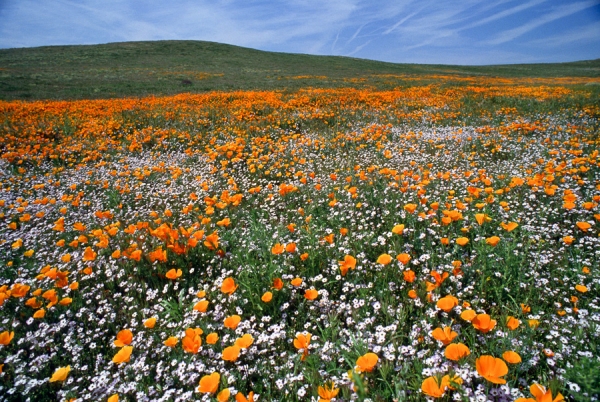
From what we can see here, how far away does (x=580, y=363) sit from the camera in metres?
1.58

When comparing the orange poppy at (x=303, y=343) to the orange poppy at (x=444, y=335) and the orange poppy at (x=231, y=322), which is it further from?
the orange poppy at (x=444, y=335)

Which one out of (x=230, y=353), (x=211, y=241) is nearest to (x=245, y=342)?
(x=230, y=353)

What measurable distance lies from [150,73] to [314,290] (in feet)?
121

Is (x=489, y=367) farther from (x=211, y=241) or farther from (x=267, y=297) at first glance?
(x=211, y=241)

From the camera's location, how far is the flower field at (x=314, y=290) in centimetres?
170

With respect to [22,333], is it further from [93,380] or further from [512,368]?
[512,368]

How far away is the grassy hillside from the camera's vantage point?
21.6m

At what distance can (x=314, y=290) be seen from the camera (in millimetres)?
2160

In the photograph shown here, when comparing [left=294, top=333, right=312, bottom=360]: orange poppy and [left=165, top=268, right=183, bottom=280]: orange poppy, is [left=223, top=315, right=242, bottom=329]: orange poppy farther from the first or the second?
[left=165, top=268, right=183, bottom=280]: orange poppy

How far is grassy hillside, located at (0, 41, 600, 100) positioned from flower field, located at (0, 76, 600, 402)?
18.0m

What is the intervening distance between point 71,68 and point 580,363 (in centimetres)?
4377

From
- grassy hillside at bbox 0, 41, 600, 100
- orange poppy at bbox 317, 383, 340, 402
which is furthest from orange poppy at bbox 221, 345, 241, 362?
grassy hillside at bbox 0, 41, 600, 100

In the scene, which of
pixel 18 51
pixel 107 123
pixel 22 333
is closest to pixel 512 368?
pixel 22 333

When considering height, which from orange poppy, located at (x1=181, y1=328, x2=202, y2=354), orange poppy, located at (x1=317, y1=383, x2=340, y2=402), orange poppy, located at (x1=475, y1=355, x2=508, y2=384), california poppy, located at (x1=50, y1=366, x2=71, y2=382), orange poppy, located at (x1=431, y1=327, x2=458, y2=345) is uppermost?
orange poppy, located at (x1=475, y1=355, x2=508, y2=384)
